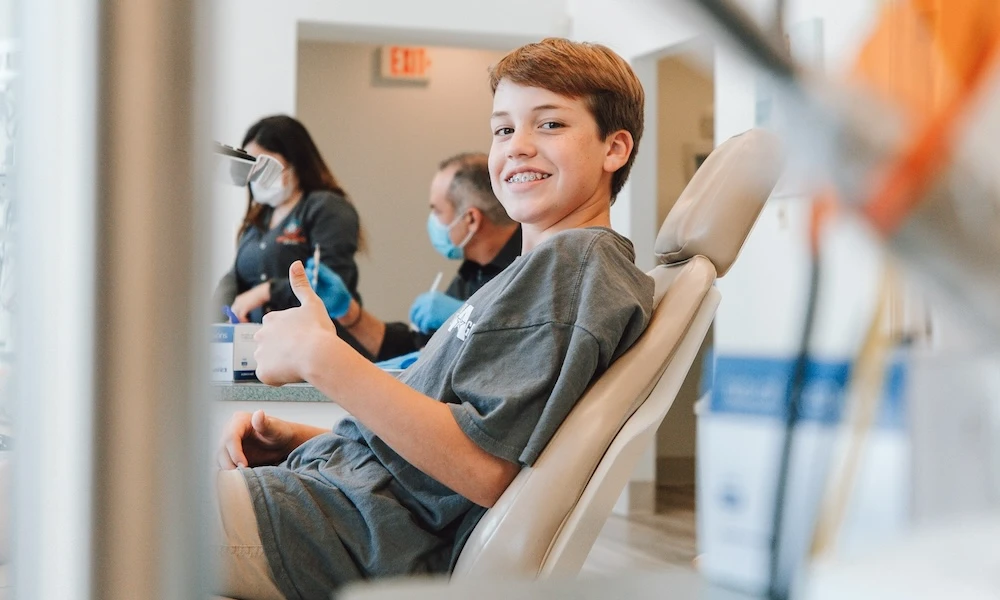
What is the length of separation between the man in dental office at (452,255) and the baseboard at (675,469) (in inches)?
116

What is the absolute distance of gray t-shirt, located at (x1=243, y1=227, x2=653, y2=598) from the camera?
1.05 m

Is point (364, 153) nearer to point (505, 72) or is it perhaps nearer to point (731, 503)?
point (731, 503)

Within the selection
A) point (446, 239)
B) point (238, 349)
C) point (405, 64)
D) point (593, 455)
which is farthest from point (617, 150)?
point (405, 64)

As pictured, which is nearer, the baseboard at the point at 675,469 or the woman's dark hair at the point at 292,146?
the woman's dark hair at the point at 292,146

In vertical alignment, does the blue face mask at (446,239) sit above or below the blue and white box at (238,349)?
above

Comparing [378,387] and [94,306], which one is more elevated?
[94,306]

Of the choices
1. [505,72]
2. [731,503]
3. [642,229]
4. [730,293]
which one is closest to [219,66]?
[505,72]

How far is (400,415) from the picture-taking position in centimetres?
103

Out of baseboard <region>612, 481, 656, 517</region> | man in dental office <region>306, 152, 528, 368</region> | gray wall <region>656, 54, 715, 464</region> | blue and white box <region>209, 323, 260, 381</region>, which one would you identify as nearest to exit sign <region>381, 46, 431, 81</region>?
gray wall <region>656, 54, 715, 464</region>

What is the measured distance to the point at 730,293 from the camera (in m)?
4.22

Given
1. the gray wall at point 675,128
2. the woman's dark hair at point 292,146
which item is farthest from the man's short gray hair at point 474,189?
the gray wall at point 675,128

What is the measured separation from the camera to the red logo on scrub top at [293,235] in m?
3.22

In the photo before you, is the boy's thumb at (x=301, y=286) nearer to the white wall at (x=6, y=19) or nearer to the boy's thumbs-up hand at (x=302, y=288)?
the boy's thumbs-up hand at (x=302, y=288)

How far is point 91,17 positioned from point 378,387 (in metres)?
0.87
